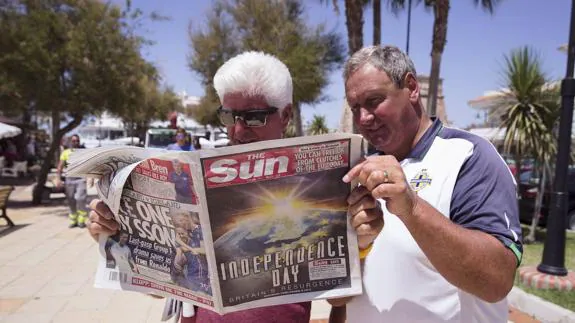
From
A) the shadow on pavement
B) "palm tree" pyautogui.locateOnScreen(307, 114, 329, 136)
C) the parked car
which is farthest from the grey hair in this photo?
"palm tree" pyautogui.locateOnScreen(307, 114, 329, 136)

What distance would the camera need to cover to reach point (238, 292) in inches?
49.0

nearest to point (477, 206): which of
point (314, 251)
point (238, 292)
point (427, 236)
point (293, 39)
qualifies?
point (427, 236)

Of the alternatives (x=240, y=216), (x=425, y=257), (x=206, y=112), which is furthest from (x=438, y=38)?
(x=206, y=112)

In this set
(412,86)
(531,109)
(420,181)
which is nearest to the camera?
(420,181)

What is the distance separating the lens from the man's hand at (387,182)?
1.10m

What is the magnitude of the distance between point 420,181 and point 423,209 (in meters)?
0.35

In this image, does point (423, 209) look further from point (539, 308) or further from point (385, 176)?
point (539, 308)

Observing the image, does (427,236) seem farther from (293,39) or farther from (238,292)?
(293,39)

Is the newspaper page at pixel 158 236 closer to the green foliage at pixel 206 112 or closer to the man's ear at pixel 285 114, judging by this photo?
the man's ear at pixel 285 114

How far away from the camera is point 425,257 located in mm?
1386

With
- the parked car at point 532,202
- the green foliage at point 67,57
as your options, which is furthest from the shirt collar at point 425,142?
the green foliage at point 67,57

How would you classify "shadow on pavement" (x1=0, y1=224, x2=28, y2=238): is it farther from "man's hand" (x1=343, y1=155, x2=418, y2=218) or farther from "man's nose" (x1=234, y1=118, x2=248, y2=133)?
"man's hand" (x1=343, y1=155, x2=418, y2=218)

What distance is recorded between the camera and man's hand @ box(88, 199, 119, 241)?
1369 mm

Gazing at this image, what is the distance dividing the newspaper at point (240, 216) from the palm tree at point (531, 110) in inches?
309
